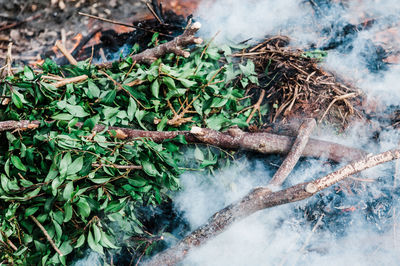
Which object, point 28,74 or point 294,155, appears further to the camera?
point 28,74

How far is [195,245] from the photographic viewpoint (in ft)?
6.72

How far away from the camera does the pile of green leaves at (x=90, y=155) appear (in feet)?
6.93

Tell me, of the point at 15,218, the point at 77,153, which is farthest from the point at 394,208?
the point at 15,218

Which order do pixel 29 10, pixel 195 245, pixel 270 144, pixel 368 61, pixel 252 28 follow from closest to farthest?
1. pixel 195 245
2. pixel 270 144
3. pixel 368 61
4. pixel 252 28
5. pixel 29 10

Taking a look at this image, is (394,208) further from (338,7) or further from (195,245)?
(338,7)

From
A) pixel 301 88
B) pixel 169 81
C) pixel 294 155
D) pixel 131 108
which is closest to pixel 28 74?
pixel 131 108

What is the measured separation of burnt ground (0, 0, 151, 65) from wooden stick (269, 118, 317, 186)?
2.81 metres

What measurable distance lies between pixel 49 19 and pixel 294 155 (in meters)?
3.93

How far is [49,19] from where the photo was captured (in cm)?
449

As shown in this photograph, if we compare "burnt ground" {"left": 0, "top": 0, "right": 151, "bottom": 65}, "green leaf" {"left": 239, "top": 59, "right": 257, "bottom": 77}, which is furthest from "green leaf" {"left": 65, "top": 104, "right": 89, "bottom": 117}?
"burnt ground" {"left": 0, "top": 0, "right": 151, "bottom": 65}

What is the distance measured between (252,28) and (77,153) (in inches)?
85.0

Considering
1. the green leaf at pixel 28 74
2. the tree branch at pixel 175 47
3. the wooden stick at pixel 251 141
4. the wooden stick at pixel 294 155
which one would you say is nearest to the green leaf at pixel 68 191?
the wooden stick at pixel 251 141

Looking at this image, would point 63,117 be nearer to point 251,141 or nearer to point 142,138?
point 142,138

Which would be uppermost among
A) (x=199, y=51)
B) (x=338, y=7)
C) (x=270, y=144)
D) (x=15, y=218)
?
(x=338, y=7)
